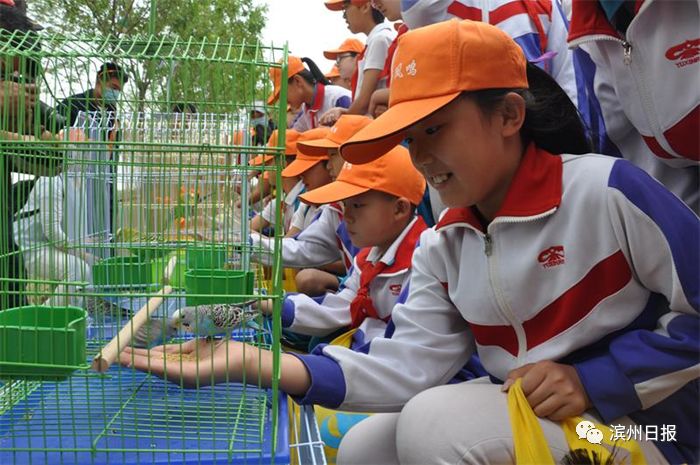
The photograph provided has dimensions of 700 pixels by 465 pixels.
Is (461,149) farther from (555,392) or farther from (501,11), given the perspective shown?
(501,11)

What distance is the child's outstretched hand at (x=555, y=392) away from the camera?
1.21 metres

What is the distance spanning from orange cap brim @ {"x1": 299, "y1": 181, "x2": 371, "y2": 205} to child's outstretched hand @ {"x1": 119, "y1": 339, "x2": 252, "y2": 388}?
0.82 metres

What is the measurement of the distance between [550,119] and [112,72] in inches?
41.3

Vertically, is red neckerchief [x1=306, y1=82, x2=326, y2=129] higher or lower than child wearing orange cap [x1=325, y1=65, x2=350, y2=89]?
lower

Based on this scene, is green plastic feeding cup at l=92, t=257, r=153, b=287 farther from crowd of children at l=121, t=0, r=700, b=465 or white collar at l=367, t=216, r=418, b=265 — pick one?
white collar at l=367, t=216, r=418, b=265

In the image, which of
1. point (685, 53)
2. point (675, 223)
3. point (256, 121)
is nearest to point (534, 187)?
point (675, 223)

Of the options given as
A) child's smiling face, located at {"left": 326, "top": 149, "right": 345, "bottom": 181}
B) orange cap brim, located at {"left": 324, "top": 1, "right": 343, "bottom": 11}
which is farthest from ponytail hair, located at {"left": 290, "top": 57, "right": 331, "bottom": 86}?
child's smiling face, located at {"left": 326, "top": 149, "right": 345, "bottom": 181}

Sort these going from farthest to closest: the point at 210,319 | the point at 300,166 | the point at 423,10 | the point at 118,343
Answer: the point at 300,166 < the point at 423,10 < the point at 210,319 < the point at 118,343

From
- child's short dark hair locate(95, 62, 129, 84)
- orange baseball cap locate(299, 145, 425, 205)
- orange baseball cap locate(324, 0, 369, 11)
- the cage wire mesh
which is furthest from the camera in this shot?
orange baseball cap locate(324, 0, 369, 11)

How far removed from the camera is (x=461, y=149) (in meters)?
1.33

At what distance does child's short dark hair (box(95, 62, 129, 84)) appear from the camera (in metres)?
1.52

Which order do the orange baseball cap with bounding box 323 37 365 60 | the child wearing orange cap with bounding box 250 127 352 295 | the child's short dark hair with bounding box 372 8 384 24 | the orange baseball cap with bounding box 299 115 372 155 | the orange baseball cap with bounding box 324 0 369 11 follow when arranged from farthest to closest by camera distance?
the orange baseball cap with bounding box 323 37 365 60 → the orange baseball cap with bounding box 324 0 369 11 → the child's short dark hair with bounding box 372 8 384 24 → the child wearing orange cap with bounding box 250 127 352 295 → the orange baseball cap with bounding box 299 115 372 155

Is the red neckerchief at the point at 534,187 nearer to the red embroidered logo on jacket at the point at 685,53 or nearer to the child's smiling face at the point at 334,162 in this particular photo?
the red embroidered logo on jacket at the point at 685,53

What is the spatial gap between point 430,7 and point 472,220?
123 centimetres
